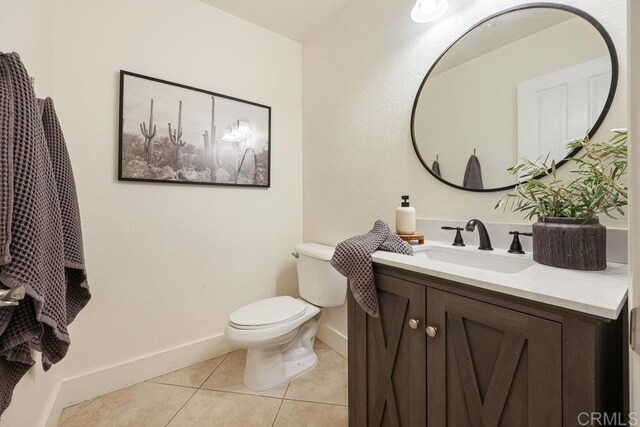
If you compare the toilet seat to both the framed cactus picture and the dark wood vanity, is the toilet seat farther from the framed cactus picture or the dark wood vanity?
the framed cactus picture

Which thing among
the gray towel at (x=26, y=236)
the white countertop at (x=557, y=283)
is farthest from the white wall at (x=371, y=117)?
the gray towel at (x=26, y=236)

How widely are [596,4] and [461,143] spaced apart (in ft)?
1.89

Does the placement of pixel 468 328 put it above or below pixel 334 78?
below

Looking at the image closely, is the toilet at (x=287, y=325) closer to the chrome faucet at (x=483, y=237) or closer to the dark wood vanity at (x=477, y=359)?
the dark wood vanity at (x=477, y=359)

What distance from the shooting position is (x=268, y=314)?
1521mm

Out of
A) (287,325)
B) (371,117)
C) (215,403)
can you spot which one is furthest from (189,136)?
(215,403)

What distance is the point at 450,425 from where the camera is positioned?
0.76 meters

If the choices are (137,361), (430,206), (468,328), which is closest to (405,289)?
(468,328)

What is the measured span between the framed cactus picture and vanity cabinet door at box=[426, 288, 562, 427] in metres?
1.53

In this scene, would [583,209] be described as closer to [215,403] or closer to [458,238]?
[458,238]

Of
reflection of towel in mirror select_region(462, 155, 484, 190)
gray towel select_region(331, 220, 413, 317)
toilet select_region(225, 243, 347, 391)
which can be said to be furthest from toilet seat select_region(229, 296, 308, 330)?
reflection of towel in mirror select_region(462, 155, 484, 190)

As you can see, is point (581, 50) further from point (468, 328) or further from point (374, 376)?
point (374, 376)

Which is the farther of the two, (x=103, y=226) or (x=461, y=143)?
(x=103, y=226)

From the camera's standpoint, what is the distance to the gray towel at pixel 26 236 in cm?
53
